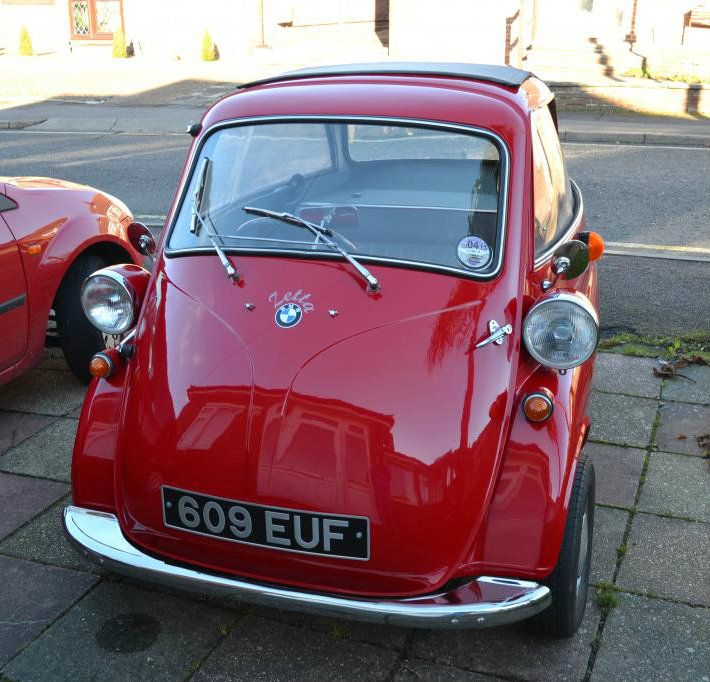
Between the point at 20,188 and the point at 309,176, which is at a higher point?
the point at 309,176

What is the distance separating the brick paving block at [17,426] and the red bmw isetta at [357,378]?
4.69ft

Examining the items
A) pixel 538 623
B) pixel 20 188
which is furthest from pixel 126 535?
pixel 20 188

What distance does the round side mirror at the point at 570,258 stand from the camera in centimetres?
379

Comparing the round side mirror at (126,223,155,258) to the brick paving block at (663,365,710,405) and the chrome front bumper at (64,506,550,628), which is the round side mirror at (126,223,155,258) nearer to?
the chrome front bumper at (64,506,550,628)

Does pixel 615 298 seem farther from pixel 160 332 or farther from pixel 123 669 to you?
pixel 123 669

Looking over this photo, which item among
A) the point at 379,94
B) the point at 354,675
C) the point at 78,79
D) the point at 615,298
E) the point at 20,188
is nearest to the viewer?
the point at 354,675

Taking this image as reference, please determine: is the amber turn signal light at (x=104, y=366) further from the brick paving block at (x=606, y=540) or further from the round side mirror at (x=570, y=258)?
the brick paving block at (x=606, y=540)

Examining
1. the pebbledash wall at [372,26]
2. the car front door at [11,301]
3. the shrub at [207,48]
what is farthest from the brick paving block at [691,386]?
the shrub at [207,48]

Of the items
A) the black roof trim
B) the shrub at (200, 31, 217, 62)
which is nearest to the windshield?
the black roof trim

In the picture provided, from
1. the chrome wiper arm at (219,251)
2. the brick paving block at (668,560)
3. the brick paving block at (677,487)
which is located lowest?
the brick paving block at (677,487)

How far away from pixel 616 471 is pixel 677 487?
11.2 inches

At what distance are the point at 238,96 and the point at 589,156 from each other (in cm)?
875

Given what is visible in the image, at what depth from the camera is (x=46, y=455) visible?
474cm

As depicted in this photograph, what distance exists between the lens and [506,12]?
1755 centimetres
